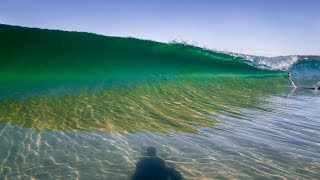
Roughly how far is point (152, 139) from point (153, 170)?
4.10 feet

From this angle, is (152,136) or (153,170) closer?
(153,170)

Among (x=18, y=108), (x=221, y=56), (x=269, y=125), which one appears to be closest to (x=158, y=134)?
(x=269, y=125)

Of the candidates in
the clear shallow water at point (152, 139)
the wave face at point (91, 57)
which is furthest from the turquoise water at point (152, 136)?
the wave face at point (91, 57)

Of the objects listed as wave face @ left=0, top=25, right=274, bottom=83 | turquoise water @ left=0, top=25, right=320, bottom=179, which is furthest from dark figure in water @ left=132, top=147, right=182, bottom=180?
wave face @ left=0, top=25, right=274, bottom=83

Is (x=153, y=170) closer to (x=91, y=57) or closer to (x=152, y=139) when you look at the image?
(x=152, y=139)

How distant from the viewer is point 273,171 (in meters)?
3.96

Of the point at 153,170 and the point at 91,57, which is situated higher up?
the point at 91,57

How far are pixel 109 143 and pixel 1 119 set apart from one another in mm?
2695

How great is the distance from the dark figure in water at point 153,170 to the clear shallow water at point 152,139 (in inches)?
4.4

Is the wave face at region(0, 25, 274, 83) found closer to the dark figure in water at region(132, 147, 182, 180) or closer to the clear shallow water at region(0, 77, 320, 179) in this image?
the clear shallow water at region(0, 77, 320, 179)

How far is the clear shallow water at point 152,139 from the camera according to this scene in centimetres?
394

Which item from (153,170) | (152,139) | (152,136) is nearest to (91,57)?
(152,136)

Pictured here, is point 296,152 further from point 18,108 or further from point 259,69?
point 259,69

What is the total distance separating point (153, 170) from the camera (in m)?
3.93
